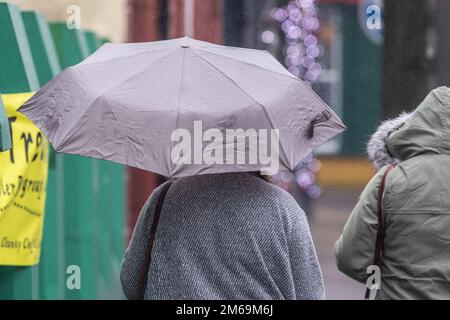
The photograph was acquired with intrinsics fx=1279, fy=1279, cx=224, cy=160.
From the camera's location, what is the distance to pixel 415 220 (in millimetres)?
4285

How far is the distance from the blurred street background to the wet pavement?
3cm

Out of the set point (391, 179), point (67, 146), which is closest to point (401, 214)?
point (391, 179)

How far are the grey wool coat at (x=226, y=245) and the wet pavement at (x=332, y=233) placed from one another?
5.23m

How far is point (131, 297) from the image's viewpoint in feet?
13.5

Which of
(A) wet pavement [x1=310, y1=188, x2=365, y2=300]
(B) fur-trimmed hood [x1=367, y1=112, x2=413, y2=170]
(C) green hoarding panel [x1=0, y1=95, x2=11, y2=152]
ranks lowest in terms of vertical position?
(A) wet pavement [x1=310, y1=188, x2=365, y2=300]

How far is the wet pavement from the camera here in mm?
9828

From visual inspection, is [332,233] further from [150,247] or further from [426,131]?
[150,247]

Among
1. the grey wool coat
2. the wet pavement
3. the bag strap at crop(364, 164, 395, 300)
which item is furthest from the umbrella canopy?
the wet pavement

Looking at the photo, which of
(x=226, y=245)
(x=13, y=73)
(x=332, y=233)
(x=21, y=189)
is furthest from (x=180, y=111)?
(x=332, y=233)

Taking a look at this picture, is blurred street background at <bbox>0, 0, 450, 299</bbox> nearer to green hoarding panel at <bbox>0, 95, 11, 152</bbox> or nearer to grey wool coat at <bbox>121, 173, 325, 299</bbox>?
green hoarding panel at <bbox>0, 95, 11, 152</bbox>

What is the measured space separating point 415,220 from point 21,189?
1.81m

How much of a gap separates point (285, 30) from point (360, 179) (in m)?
1.33

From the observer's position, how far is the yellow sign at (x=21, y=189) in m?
5.17

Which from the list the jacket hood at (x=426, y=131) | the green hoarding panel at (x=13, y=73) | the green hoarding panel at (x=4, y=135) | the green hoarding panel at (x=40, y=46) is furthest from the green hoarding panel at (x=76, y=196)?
the jacket hood at (x=426, y=131)
